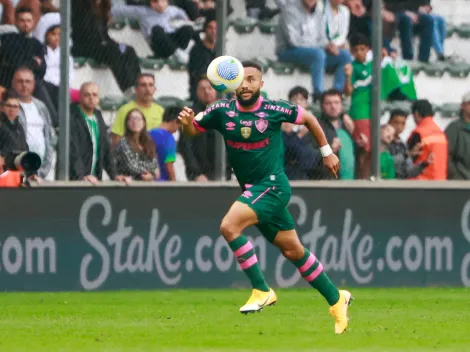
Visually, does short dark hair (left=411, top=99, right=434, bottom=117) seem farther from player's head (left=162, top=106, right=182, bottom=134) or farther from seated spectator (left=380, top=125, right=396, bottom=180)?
player's head (left=162, top=106, right=182, bottom=134)

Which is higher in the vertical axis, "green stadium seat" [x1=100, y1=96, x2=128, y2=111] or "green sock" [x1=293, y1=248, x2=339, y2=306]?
"green stadium seat" [x1=100, y1=96, x2=128, y2=111]

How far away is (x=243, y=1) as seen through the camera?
13094 millimetres

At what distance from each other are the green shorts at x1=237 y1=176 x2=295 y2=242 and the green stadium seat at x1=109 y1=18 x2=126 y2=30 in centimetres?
392

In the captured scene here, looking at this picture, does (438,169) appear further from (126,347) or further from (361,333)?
(126,347)

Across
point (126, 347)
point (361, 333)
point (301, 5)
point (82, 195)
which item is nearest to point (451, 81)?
point (301, 5)

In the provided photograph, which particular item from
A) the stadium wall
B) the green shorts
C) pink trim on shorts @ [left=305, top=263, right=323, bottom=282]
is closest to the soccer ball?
the green shorts

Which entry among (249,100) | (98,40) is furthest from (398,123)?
(249,100)

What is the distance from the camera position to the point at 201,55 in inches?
508

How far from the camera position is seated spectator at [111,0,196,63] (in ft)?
41.0

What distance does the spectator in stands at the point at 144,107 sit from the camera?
12.4 meters

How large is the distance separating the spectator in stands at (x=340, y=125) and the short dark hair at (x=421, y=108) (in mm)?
823

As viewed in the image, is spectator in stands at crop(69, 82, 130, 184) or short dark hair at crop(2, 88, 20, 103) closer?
short dark hair at crop(2, 88, 20, 103)

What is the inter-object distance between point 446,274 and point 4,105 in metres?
5.50

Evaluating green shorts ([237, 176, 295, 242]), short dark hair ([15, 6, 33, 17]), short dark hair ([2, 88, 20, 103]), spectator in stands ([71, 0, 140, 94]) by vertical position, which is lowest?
green shorts ([237, 176, 295, 242])
